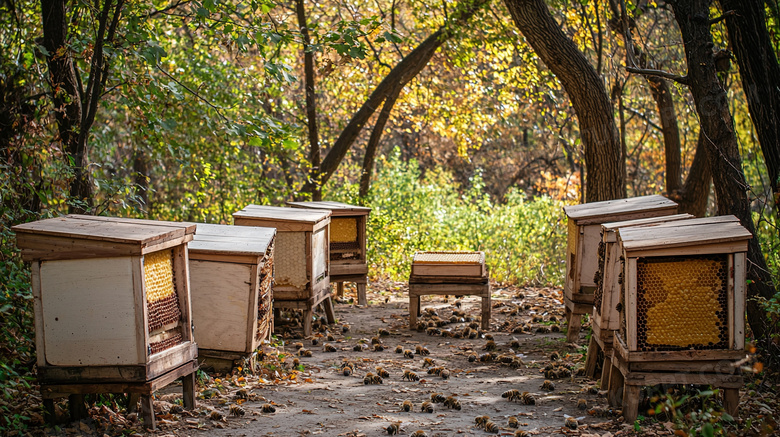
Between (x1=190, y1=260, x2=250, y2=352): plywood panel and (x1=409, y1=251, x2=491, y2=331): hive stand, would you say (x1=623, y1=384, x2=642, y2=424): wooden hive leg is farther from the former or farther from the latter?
(x1=409, y1=251, x2=491, y2=331): hive stand

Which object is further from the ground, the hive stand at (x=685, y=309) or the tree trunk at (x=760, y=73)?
the tree trunk at (x=760, y=73)

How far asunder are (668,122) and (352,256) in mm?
5267

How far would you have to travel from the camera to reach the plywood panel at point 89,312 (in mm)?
3826

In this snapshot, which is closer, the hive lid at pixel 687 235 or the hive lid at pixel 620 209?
the hive lid at pixel 687 235

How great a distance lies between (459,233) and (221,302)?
8.06 m

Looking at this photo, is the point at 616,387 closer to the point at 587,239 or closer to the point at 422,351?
the point at 587,239

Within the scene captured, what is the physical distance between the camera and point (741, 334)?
3930 mm

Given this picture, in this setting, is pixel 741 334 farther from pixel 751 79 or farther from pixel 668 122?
pixel 668 122

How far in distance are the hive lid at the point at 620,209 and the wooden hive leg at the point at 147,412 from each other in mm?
4095

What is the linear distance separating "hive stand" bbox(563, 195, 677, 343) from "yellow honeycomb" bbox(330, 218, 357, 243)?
3.04 m

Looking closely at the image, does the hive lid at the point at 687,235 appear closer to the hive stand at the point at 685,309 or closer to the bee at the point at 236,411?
the hive stand at the point at 685,309

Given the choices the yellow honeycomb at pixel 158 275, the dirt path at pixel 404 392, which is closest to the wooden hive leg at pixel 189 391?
the dirt path at pixel 404 392

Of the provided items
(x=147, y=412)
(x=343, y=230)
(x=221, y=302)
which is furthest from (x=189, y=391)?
(x=343, y=230)

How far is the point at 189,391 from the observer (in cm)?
457
